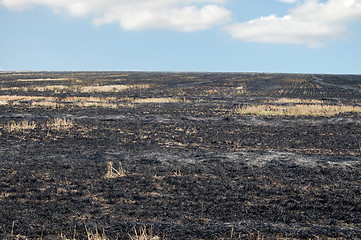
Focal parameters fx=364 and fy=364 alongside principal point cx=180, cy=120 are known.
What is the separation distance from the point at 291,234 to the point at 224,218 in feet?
4.88

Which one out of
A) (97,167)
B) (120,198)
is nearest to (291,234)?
(120,198)

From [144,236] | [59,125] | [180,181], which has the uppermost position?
[59,125]

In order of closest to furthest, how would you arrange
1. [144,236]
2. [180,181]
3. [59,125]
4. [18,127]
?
[144,236] < [180,181] < [18,127] < [59,125]

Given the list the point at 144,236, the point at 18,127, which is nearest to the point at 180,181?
the point at 144,236

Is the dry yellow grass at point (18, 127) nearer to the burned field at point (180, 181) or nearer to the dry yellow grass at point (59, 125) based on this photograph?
the burned field at point (180, 181)

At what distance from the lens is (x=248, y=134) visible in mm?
19531

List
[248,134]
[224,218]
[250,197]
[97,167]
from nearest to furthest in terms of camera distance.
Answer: [224,218] → [250,197] → [97,167] → [248,134]

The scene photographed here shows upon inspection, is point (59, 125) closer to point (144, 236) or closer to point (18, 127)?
point (18, 127)

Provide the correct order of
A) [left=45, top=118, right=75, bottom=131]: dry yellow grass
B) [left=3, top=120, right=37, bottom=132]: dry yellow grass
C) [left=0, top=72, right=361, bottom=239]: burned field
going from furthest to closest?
[left=45, top=118, right=75, bottom=131]: dry yellow grass → [left=3, top=120, right=37, bottom=132]: dry yellow grass → [left=0, top=72, right=361, bottom=239]: burned field

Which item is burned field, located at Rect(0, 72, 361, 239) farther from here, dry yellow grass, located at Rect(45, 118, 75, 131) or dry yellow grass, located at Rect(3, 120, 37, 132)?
dry yellow grass, located at Rect(45, 118, 75, 131)

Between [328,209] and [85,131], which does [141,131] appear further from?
[328,209]

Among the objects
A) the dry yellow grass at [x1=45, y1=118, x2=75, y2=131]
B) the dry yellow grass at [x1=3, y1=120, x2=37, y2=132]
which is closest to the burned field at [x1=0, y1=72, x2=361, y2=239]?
the dry yellow grass at [x1=3, y1=120, x2=37, y2=132]

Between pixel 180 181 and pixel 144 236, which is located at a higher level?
pixel 144 236

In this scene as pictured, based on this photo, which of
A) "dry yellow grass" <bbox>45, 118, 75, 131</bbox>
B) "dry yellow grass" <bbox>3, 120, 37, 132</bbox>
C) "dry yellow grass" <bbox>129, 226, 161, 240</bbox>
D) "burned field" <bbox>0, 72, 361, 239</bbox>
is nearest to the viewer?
"dry yellow grass" <bbox>129, 226, 161, 240</bbox>
